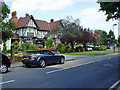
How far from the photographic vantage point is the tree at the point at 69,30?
115ft

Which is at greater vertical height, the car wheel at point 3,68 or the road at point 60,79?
the car wheel at point 3,68

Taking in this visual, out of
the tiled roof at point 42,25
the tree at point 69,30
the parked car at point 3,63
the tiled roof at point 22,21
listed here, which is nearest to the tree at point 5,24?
the parked car at point 3,63

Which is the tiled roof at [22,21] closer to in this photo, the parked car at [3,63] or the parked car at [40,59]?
the parked car at [40,59]

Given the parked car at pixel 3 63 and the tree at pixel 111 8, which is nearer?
the parked car at pixel 3 63

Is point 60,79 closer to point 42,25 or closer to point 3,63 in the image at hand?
point 3,63

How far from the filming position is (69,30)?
36375 mm

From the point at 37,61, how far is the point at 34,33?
30925mm

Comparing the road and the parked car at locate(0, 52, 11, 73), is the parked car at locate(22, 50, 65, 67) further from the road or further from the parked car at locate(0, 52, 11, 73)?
the parked car at locate(0, 52, 11, 73)

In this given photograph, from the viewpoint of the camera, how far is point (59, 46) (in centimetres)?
3366

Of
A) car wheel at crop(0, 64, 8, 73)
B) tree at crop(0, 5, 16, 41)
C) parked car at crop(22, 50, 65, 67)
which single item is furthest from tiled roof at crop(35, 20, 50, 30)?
car wheel at crop(0, 64, 8, 73)

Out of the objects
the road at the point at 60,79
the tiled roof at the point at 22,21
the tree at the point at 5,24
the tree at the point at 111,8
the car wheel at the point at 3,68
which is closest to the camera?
the road at the point at 60,79

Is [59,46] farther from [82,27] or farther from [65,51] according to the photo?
[82,27]

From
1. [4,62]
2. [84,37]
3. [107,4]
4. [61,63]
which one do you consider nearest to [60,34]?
[84,37]

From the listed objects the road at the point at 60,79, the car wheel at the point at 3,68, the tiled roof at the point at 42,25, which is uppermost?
the tiled roof at the point at 42,25
